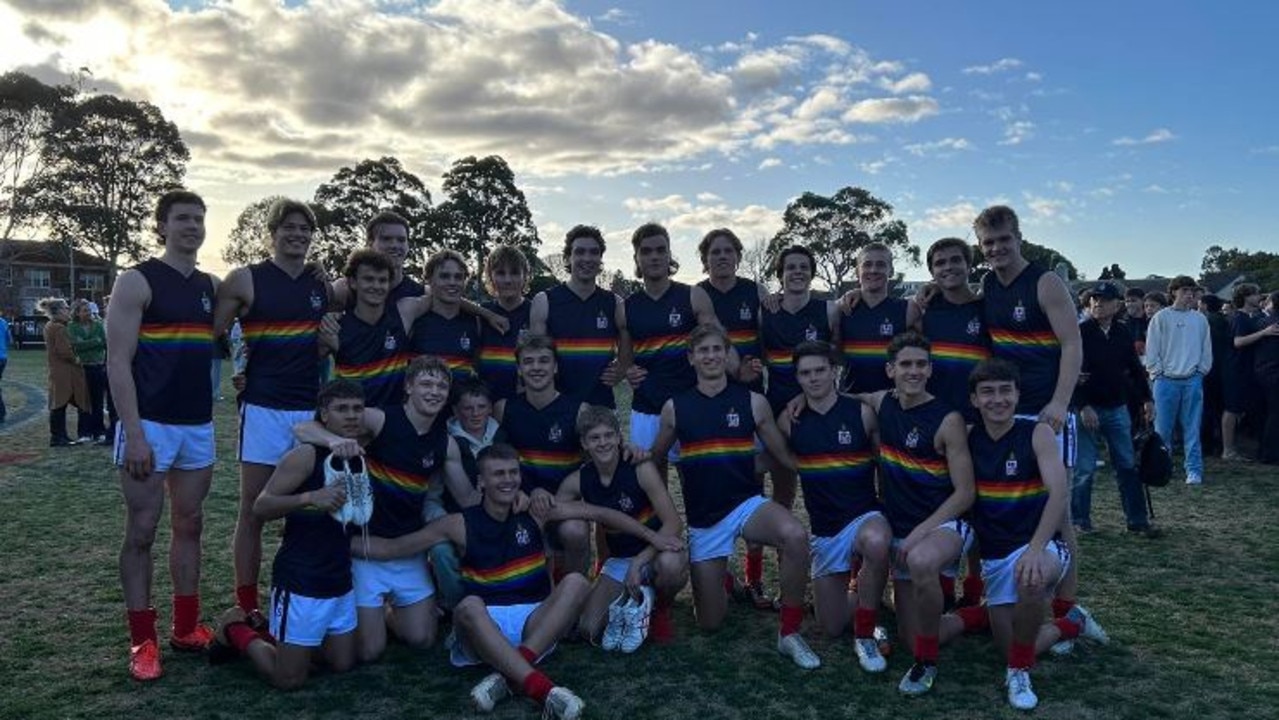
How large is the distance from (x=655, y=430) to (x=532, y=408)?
83cm

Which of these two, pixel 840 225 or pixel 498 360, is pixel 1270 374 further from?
pixel 840 225

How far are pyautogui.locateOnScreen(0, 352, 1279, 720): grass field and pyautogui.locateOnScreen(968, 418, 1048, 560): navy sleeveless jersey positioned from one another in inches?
25.4

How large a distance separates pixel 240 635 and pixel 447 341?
2.02 m

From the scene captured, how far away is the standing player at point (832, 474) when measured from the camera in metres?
4.80

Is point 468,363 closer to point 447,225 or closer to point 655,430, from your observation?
point 655,430

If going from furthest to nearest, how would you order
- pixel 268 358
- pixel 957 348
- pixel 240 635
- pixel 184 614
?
pixel 957 348, pixel 268 358, pixel 184 614, pixel 240 635

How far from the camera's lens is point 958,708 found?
383 centimetres

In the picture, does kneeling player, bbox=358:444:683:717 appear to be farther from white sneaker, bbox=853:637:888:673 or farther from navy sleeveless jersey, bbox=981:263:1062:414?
navy sleeveless jersey, bbox=981:263:1062:414

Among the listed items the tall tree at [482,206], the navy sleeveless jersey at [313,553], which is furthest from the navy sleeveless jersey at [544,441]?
the tall tree at [482,206]

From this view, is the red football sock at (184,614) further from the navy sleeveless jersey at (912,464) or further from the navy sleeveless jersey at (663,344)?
the navy sleeveless jersey at (912,464)

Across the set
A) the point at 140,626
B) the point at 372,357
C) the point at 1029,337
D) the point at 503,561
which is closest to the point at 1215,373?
the point at 1029,337

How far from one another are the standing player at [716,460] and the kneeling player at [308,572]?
187 centimetres

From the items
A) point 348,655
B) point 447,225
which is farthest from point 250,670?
point 447,225

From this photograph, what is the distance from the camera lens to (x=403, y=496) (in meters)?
4.72
